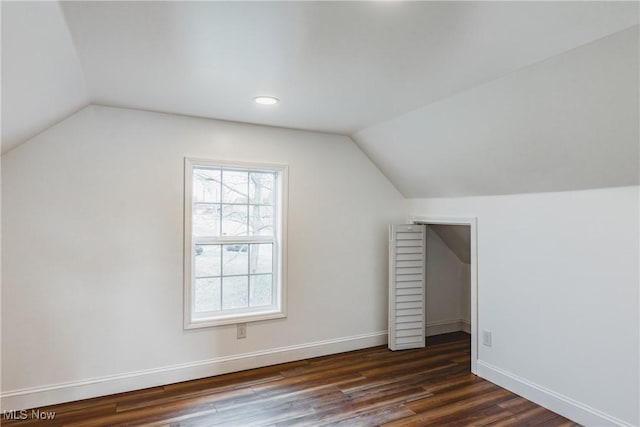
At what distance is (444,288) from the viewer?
446cm

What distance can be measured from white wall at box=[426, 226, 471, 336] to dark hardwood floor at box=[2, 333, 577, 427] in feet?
3.27

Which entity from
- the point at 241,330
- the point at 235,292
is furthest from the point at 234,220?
the point at 241,330

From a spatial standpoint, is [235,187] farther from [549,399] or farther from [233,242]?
[549,399]

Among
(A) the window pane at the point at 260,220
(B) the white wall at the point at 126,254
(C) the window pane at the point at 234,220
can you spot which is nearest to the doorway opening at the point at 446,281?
(B) the white wall at the point at 126,254

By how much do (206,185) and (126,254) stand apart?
0.84 metres

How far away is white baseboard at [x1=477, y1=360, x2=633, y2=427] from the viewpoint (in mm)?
2350

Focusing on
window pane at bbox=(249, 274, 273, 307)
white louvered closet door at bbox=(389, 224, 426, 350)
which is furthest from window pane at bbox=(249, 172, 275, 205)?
white louvered closet door at bbox=(389, 224, 426, 350)

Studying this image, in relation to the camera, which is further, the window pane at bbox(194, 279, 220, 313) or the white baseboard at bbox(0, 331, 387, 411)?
the window pane at bbox(194, 279, 220, 313)

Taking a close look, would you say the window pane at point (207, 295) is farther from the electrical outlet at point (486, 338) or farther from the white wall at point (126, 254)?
the electrical outlet at point (486, 338)

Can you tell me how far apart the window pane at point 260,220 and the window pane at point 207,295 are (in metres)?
0.56

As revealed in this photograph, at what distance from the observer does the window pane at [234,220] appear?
3.36 metres

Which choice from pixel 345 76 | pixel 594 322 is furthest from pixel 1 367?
pixel 594 322

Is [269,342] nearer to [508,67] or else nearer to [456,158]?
[456,158]

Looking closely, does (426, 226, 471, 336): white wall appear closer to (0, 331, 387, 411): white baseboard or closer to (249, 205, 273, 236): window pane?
(0, 331, 387, 411): white baseboard
